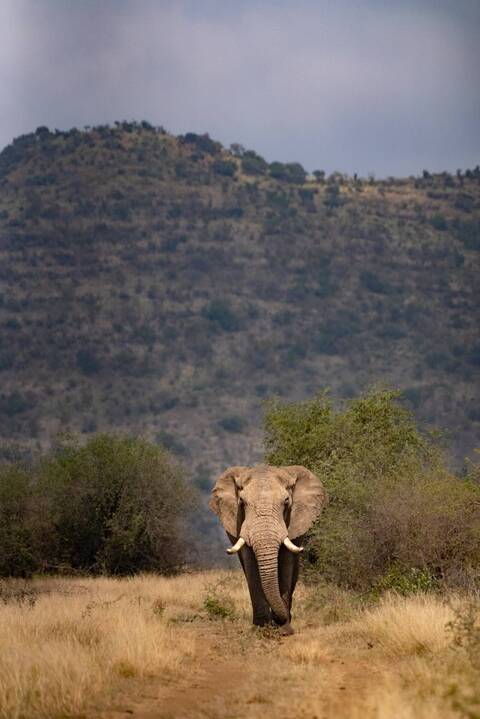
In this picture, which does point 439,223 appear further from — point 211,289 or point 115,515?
point 115,515

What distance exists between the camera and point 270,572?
647 inches

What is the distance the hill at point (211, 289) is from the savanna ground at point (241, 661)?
65536 millimetres

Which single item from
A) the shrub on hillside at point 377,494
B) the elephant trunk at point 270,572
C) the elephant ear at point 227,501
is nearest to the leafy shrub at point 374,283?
the shrub on hillside at point 377,494

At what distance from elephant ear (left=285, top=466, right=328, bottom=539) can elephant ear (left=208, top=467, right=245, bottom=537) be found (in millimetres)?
820

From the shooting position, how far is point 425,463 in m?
27.1

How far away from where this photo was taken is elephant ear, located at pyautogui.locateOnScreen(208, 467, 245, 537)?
59.5 ft

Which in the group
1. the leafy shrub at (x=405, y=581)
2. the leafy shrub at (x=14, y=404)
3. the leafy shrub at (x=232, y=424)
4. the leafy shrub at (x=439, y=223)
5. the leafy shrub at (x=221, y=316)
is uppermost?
the leafy shrub at (x=439, y=223)

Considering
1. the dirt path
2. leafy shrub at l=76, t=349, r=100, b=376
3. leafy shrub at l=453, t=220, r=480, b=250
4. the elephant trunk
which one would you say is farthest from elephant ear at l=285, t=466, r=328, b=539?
leafy shrub at l=453, t=220, r=480, b=250

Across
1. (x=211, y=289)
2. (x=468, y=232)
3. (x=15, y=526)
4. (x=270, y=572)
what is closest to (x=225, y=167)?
(x=211, y=289)

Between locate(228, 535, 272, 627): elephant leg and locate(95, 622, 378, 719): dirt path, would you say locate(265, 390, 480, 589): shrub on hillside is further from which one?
locate(95, 622, 378, 719): dirt path

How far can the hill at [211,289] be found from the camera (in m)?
95.8

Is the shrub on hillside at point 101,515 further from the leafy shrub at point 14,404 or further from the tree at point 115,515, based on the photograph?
the leafy shrub at point 14,404

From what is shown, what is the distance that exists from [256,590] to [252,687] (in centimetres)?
501

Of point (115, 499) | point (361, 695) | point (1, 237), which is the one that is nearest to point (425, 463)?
→ point (115, 499)
